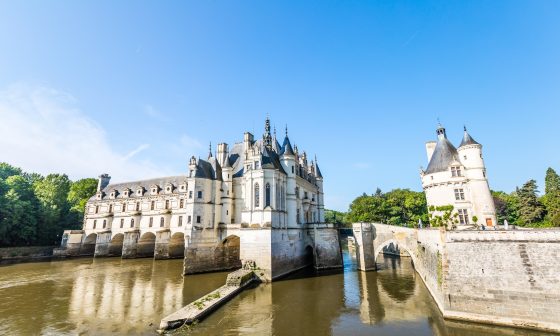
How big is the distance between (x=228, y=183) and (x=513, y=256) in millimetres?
28244

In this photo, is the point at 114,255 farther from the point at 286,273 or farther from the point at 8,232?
the point at 286,273

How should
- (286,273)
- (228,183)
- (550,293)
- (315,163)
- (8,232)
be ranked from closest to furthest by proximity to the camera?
1. (550,293)
2. (286,273)
3. (228,183)
4. (8,232)
5. (315,163)

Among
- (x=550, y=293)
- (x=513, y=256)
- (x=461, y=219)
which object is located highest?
(x=461, y=219)

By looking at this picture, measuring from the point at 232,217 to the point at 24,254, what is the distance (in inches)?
1505

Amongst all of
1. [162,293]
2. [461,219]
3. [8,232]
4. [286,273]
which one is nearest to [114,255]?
[8,232]

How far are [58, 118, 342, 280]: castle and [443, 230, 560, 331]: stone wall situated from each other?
1592 centimetres

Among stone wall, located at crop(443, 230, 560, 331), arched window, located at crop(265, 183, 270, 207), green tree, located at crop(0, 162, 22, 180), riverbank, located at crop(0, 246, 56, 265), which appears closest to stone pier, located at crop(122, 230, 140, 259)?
riverbank, located at crop(0, 246, 56, 265)

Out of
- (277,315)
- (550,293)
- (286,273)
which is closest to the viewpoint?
(550,293)

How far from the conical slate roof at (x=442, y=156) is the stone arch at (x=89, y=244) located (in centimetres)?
5572

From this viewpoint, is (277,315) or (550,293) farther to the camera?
(277,315)

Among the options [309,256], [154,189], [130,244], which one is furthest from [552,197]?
[130,244]

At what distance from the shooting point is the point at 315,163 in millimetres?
46219

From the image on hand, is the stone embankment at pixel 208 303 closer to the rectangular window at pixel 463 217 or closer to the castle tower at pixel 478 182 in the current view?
the rectangular window at pixel 463 217

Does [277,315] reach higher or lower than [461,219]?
lower
